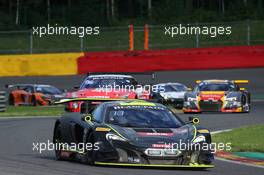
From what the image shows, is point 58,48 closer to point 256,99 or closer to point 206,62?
point 206,62

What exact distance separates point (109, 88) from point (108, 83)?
335 millimetres

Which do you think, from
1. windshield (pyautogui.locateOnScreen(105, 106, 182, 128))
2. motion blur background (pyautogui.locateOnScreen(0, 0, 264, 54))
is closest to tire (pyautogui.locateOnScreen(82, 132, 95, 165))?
windshield (pyautogui.locateOnScreen(105, 106, 182, 128))

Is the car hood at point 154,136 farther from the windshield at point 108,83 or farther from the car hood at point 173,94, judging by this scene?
the car hood at point 173,94

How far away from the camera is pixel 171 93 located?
34.9m

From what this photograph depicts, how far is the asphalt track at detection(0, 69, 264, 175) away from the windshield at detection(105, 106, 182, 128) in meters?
0.89

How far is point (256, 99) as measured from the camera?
3622 centimetres

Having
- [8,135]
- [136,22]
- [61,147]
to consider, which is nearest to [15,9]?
[136,22]

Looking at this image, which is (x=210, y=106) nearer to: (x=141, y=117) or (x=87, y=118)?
(x=141, y=117)

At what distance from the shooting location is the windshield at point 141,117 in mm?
13305

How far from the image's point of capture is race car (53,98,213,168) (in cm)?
1237

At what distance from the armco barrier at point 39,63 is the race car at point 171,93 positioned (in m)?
3.70

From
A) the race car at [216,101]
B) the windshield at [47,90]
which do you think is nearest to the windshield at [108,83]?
the race car at [216,101]

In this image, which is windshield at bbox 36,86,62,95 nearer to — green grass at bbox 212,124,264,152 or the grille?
the grille

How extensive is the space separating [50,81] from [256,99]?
8.93 meters
